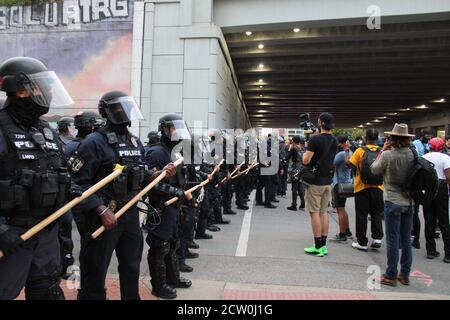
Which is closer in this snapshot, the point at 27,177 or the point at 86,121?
the point at 27,177

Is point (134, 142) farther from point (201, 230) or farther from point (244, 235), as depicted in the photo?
point (244, 235)

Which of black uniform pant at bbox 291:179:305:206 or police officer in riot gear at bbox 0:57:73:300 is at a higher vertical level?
police officer in riot gear at bbox 0:57:73:300

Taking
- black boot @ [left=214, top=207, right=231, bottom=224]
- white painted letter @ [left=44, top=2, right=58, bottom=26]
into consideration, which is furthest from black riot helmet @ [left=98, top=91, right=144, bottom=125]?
white painted letter @ [left=44, top=2, right=58, bottom=26]

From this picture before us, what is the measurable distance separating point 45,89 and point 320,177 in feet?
13.4

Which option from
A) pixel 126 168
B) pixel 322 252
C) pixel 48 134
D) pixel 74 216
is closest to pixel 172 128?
pixel 126 168

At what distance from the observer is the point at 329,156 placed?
583cm

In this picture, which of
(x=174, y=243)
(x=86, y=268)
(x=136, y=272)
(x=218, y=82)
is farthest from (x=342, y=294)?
(x=218, y=82)

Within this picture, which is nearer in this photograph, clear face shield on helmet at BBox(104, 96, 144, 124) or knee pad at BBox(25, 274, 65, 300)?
knee pad at BBox(25, 274, 65, 300)

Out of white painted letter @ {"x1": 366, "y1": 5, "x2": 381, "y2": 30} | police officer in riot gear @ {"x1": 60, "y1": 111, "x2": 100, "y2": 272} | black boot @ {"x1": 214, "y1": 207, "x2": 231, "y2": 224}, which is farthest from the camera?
white painted letter @ {"x1": 366, "y1": 5, "x2": 381, "y2": 30}

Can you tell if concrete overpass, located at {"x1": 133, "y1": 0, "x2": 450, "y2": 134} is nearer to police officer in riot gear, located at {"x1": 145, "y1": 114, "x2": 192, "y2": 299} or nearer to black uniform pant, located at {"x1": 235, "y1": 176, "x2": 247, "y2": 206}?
black uniform pant, located at {"x1": 235, "y1": 176, "x2": 247, "y2": 206}

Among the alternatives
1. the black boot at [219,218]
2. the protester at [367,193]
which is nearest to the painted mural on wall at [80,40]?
the black boot at [219,218]

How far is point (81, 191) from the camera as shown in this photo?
2967 millimetres

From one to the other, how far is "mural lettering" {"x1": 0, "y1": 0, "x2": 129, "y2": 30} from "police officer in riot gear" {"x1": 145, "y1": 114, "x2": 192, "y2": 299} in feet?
32.7

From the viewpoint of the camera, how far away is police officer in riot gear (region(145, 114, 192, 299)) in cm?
401
